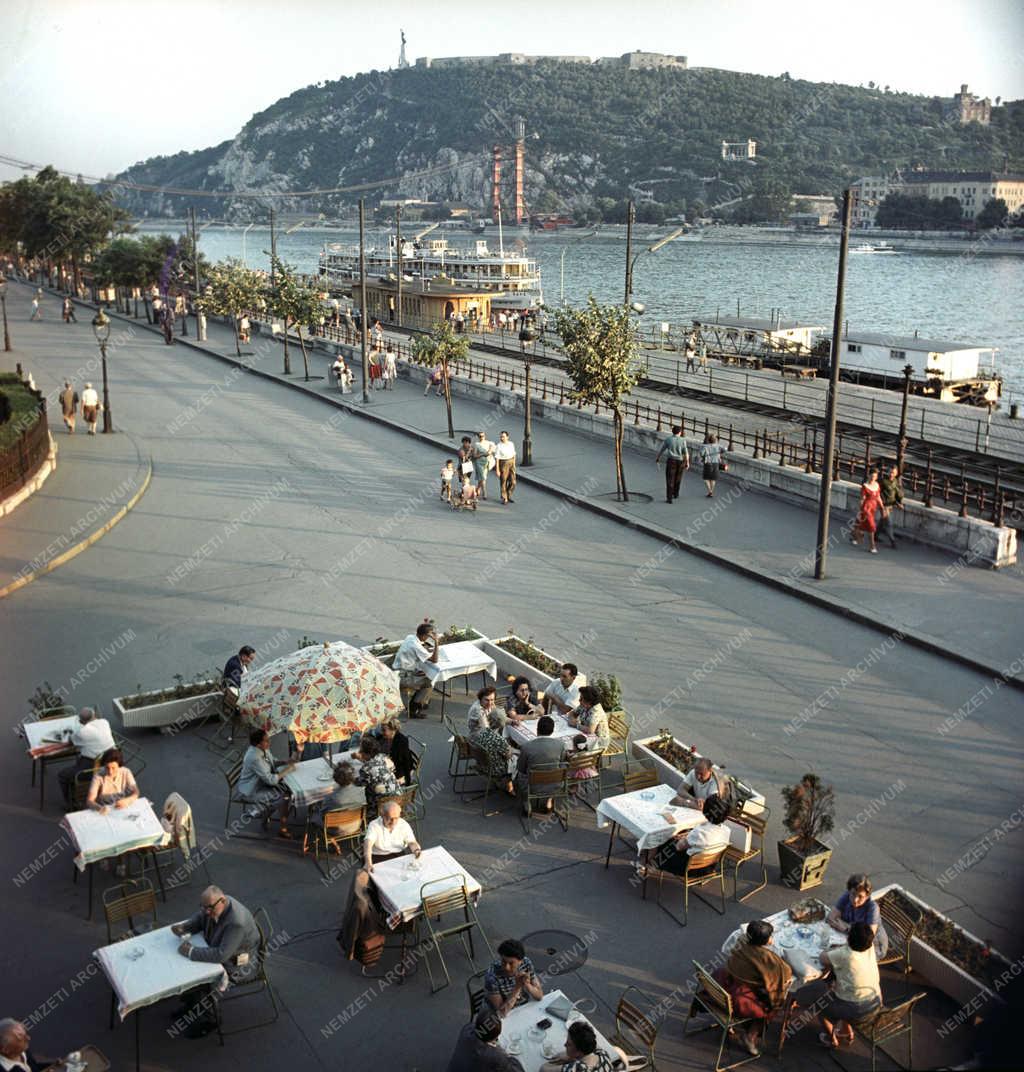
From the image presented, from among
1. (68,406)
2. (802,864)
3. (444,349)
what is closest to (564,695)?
(802,864)

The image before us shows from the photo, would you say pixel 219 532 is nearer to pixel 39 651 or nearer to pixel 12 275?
pixel 39 651

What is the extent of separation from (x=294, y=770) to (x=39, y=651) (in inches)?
236

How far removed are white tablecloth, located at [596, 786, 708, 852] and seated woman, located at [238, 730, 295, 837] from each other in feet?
9.78

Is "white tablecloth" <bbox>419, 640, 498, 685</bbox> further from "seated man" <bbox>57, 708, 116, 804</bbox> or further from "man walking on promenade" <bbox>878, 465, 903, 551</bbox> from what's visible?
"man walking on promenade" <bbox>878, 465, 903, 551</bbox>

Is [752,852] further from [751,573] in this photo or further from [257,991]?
[751,573]

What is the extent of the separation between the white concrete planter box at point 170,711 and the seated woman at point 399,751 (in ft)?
8.91

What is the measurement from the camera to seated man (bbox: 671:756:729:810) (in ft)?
30.5

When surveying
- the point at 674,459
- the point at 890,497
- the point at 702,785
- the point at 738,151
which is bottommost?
the point at 702,785

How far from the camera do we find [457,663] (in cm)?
1280

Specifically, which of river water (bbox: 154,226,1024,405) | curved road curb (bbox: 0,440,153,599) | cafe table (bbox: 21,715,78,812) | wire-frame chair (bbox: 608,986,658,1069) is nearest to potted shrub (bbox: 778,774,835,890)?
wire-frame chair (bbox: 608,986,658,1069)

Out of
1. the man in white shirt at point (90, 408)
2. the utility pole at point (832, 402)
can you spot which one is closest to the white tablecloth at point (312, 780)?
the utility pole at point (832, 402)

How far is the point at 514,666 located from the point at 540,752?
10.3 ft

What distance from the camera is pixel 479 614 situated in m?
15.8

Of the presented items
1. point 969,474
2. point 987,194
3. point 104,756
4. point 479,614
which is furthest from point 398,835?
point 987,194
